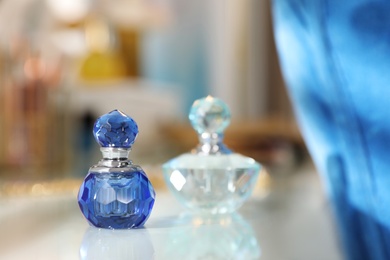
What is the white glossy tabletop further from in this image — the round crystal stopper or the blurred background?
the blurred background

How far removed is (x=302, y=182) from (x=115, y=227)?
1.90ft

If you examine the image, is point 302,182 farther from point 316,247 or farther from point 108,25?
point 108,25

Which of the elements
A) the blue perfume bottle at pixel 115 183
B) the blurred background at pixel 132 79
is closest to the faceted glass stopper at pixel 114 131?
the blue perfume bottle at pixel 115 183

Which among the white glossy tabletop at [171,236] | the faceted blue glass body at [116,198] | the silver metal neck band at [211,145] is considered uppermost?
the silver metal neck band at [211,145]

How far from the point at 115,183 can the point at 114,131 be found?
0.08ft

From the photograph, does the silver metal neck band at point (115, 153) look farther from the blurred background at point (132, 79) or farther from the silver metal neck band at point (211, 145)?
the blurred background at point (132, 79)

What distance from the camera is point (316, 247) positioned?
382mm

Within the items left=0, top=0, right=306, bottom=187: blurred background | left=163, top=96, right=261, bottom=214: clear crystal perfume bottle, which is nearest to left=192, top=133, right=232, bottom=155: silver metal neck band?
left=163, top=96, right=261, bottom=214: clear crystal perfume bottle

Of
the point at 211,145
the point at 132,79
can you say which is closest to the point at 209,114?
the point at 211,145

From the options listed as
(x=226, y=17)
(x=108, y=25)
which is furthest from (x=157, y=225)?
(x=226, y=17)

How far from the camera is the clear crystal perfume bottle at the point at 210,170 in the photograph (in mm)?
345

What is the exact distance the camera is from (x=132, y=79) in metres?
2.16

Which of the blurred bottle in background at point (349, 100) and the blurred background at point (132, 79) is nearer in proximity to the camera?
the blurred bottle in background at point (349, 100)

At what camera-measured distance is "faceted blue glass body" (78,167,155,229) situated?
0.30m
